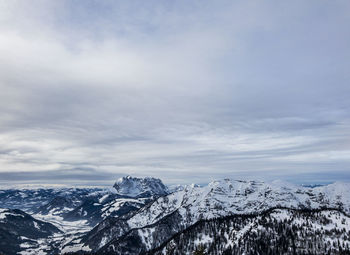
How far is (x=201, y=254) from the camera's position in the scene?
126 metres
